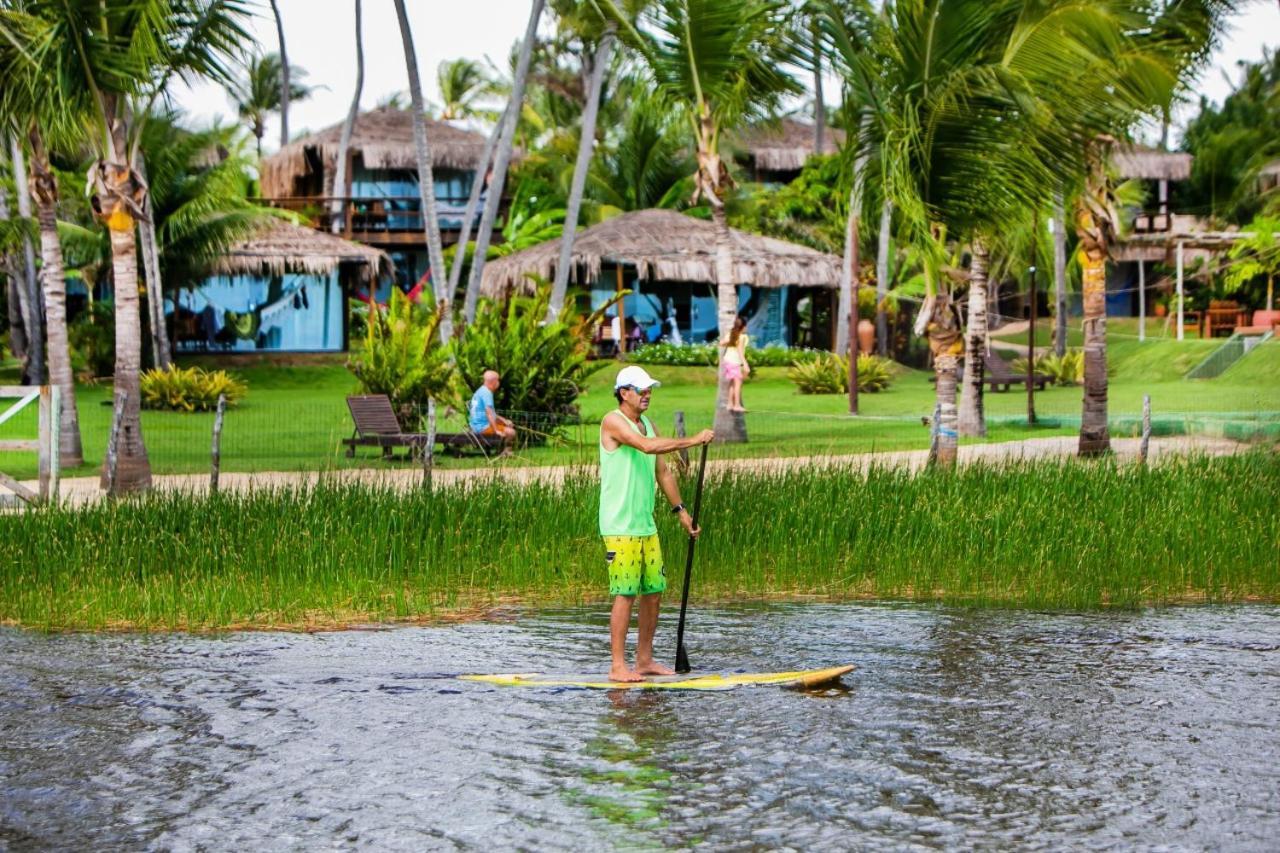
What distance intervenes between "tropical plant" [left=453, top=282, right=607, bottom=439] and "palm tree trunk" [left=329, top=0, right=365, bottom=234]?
20080 mm

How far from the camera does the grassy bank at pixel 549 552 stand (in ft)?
39.6

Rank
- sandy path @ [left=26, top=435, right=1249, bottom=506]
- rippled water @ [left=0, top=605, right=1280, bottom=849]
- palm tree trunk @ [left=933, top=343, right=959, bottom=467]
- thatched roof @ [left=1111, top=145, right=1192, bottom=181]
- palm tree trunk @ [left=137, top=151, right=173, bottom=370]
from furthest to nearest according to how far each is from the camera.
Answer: thatched roof @ [left=1111, top=145, right=1192, bottom=181] < palm tree trunk @ [left=137, top=151, right=173, bottom=370] < palm tree trunk @ [left=933, top=343, right=959, bottom=467] < sandy path @ [left=26, top=435, right=1249, bottom=506] < rippled water @ [left=0, top=605, right=1280, bottom=849]

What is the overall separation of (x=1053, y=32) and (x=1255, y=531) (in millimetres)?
5366

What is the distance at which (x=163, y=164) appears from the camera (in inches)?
1296

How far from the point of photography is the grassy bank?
39.6ft

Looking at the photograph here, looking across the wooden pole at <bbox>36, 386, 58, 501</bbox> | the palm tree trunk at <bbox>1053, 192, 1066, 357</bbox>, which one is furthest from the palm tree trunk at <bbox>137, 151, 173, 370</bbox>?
the palm tree trunk at <bbox>1053, 192, 1066, 357</bbox>

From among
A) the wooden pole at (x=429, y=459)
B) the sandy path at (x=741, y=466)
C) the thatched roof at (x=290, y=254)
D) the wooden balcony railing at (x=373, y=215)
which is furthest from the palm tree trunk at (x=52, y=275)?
the wooden balcony railing at (x=373, y=215)

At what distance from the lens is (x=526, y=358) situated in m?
22.6

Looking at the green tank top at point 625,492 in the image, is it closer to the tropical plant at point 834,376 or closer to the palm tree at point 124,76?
the palm tree at point 124,76

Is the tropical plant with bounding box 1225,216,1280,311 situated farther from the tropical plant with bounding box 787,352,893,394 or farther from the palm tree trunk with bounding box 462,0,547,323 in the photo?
the palm tree trunk with bounding box 462,0,547,323

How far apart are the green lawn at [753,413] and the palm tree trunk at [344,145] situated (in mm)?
5602

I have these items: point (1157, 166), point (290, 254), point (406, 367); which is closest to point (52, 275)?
point (406, 367)

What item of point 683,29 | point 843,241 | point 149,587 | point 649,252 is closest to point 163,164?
point 649,252

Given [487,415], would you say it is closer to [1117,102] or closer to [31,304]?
[1117,102]
